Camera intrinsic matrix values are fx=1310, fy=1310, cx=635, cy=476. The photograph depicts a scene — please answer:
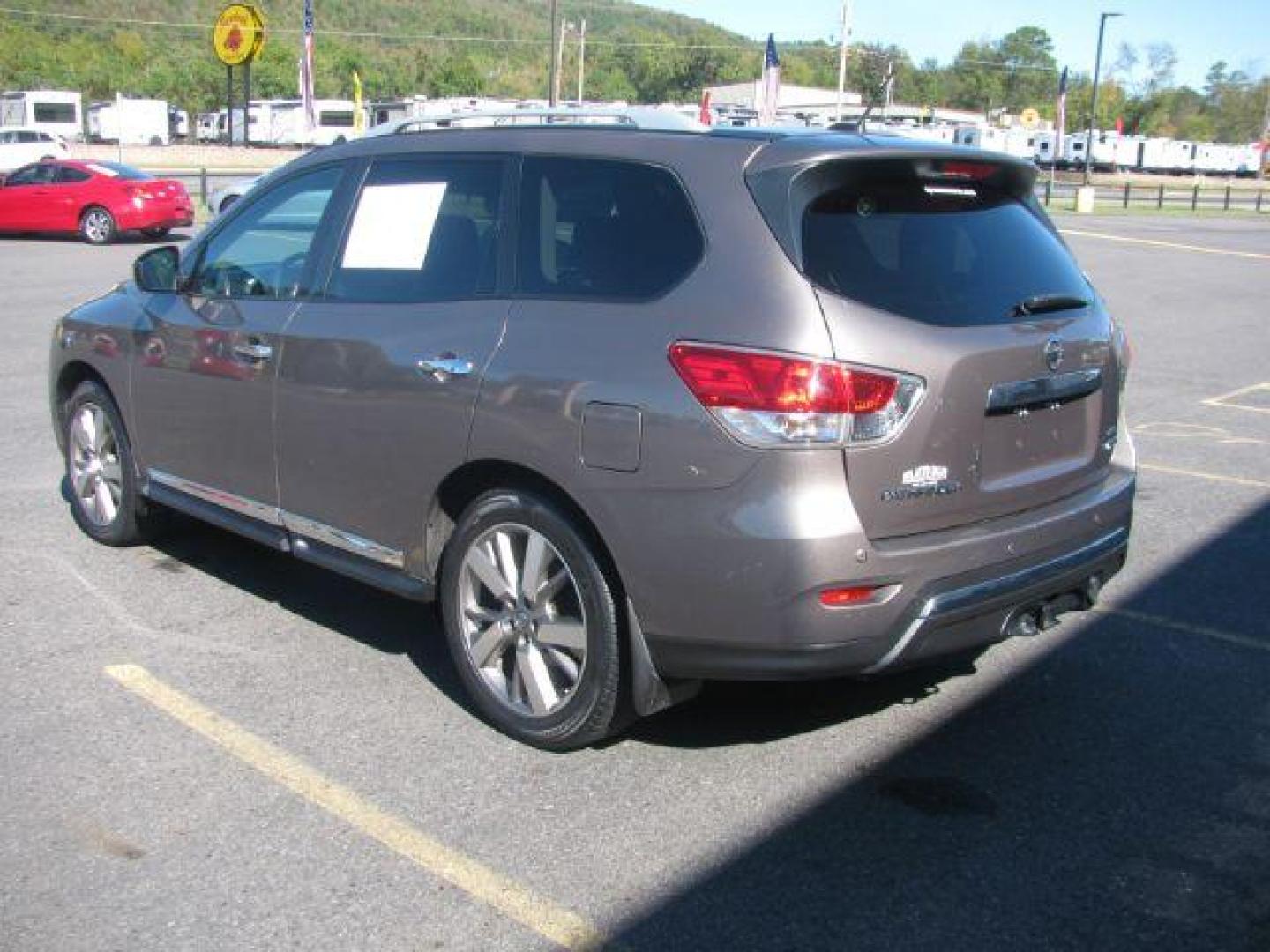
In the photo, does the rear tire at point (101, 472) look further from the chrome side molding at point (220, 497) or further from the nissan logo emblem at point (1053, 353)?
the nissan logo emblem at point (1053, 353)

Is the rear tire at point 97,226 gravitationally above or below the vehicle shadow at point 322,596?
above

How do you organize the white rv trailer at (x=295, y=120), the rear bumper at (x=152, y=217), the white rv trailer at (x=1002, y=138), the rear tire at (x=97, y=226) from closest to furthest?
the rear bumper at (x=152, y=217) < the rear tire at (x=97, y=226) < the white rv trailer at (x=1002, y=138) < the white rv trailer at (x=295, y=120)

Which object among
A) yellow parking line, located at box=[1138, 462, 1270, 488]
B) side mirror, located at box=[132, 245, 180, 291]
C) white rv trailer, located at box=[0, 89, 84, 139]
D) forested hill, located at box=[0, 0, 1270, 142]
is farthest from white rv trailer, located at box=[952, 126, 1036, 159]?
side mirror, located at box=[132, 245, 180, 291]

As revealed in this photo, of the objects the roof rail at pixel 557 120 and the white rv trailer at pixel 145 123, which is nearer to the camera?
the roof rail at pixel 557 120

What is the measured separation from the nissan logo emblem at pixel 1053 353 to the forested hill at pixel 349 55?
106m

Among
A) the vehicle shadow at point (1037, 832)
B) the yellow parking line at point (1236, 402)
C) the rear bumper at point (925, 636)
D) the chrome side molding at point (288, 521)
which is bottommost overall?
the vehicle shadow at point (1037, 832)

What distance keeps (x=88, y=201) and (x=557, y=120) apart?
852 inches

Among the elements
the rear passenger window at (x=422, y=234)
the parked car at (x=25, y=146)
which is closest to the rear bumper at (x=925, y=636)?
the rear passenger window at (x=422, y=234)

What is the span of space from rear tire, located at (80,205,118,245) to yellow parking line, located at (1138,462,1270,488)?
801 inches

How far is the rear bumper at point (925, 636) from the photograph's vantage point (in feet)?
11.6

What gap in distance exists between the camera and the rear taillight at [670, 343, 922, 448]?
3.42 metres

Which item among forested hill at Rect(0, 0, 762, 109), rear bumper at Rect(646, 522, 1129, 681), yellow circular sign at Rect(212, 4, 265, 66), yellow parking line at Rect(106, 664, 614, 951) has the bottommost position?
yellow parking line at Rect(106, 664, 614, 951)

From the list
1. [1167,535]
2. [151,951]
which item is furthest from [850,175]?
[1167,535]

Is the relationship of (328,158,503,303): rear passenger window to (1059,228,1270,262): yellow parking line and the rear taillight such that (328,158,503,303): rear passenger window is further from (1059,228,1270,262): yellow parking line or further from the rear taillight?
(1059,228,1270,262): yellow parking line
